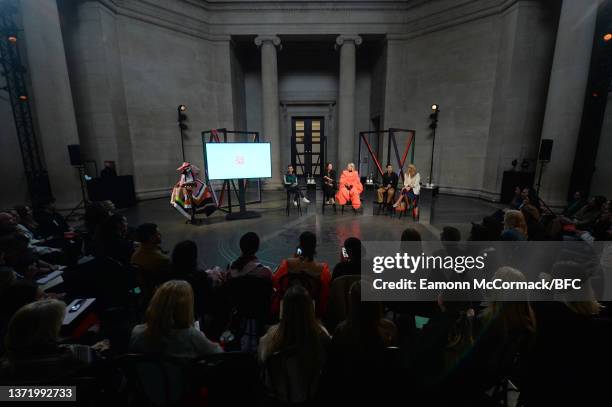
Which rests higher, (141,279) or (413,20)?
(413,20)

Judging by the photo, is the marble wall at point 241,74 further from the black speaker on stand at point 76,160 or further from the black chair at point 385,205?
the black chair at point 385,205

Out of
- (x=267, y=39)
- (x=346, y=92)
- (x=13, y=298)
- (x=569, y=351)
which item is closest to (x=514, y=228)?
(x=569, y=351)

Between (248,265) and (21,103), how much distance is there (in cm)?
850

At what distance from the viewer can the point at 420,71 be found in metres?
11.2

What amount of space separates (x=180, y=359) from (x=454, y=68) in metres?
12.3

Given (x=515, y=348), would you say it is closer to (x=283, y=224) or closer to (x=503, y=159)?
(x=283, y=224)

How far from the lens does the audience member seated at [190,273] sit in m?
2.29

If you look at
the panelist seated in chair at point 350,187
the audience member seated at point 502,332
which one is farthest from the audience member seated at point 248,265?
the panelist seated in chair at point 350,187

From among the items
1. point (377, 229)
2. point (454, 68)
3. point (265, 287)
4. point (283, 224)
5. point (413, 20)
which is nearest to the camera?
point (265, 287)

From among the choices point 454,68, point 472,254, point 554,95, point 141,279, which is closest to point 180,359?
point 141,279

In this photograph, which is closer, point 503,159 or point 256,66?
point 503,159

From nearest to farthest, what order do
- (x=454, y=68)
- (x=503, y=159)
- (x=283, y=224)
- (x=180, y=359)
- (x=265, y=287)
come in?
1. (x=180, y=359)
2. (x=265, y=287)
3. (x=283, y=224)
4. (x=503, y=159)
5. (x=454, y=68)

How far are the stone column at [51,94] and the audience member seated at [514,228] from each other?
938 centimetres

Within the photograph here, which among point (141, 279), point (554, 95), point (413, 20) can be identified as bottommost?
point (141, 279)
